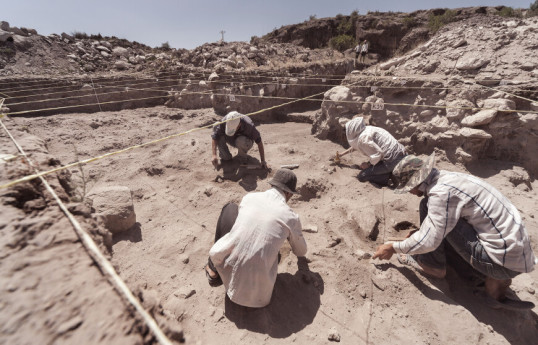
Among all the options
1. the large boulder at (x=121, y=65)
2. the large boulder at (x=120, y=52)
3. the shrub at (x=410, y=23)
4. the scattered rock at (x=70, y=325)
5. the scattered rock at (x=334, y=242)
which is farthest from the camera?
the shrub at (x=410, y=23)

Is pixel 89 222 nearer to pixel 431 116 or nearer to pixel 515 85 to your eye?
pixel 431 116

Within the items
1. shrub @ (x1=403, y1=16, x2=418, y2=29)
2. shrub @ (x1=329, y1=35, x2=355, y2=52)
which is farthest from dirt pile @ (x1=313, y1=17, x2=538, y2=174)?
shrub @ (x1=403, y1=16, x2=418, y2=29)

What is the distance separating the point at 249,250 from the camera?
1.84 meters

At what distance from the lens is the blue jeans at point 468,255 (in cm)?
194

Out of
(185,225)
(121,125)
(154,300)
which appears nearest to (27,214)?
(154,300)

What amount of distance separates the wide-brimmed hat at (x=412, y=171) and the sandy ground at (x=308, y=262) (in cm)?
83

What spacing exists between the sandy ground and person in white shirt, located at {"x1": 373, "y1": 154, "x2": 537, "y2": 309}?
325mm

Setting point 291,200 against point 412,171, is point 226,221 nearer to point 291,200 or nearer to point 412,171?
point 291,200

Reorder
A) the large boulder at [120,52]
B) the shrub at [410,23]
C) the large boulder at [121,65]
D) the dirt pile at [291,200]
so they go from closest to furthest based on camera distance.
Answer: the dirt pile at [291,200], the large boulder at [121,65], the large boulder at [120,52], the shrub at [410,23]

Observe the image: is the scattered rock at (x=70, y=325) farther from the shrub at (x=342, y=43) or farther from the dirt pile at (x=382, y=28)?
the shrub at (x=342, y=43)

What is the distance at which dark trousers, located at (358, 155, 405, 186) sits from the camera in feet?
12.4

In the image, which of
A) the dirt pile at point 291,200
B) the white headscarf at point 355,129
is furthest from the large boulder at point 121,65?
the white headscarf at point 355,129

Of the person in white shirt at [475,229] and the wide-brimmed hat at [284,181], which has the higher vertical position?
the wide-brimmed hat at [284,181]

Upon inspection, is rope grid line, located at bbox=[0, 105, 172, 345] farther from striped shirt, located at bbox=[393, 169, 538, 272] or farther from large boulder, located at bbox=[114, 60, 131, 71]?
large boulder, located at bbox=[114, 60, 131, 71]
